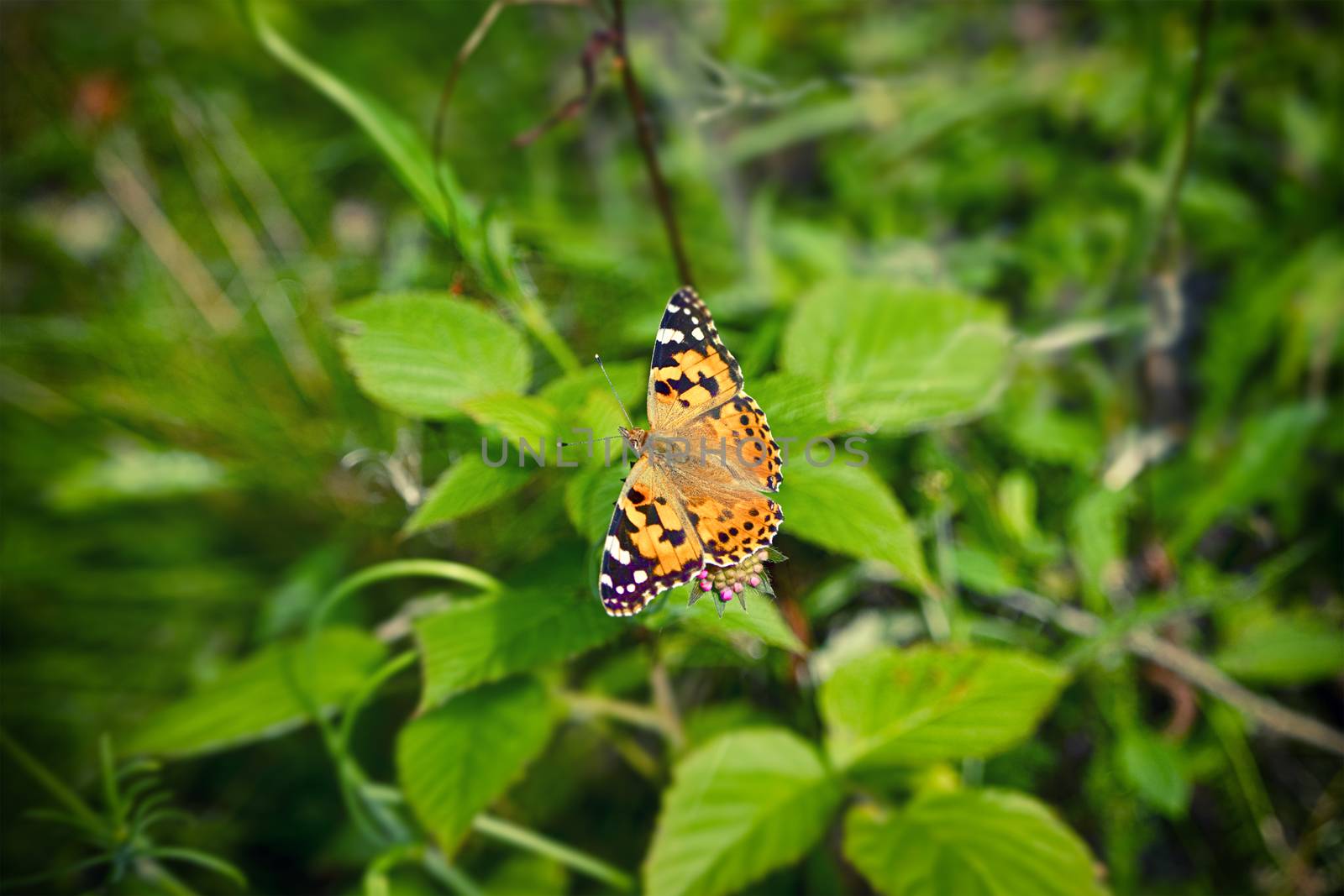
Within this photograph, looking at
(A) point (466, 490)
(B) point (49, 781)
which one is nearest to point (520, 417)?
(A) point (466, 490)

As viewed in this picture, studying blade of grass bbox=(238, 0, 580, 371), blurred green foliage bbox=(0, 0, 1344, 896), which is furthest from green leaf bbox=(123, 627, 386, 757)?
blade of grass bbox=(238, 0, 580, 371)

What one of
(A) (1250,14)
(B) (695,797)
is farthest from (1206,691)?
(A) (1250,14)

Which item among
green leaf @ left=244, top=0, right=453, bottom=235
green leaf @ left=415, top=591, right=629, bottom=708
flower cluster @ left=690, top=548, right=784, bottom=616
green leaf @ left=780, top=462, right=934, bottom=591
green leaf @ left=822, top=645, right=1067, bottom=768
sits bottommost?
green leaf @ left=822, top=645, right=1067, bottom=768

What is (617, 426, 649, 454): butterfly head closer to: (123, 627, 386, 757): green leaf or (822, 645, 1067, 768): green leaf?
(822, 645, 1067, 768): green leaf

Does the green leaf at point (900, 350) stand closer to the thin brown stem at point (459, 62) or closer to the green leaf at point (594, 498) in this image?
the green leaf at point (594, 498)

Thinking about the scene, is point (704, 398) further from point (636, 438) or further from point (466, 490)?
point (466, 490)

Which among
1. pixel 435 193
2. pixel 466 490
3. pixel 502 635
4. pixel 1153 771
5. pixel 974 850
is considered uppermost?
pixel 435 193
